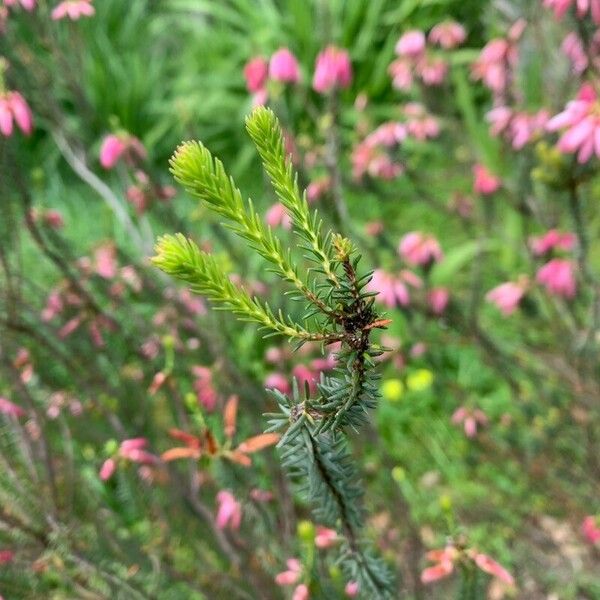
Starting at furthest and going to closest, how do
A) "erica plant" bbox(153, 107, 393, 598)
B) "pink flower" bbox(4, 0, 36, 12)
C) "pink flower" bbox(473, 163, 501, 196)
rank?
"pink flower" bbox(473, 163, 501, 196) < "pink flower" bbox(4, 0, 36, 12) < "erica plant" bbox(153, 107, 393, 598)

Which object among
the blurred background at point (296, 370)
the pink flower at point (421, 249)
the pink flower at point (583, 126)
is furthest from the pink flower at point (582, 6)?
the pink flower at point (421, 249)

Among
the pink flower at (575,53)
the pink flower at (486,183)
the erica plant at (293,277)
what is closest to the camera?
the erica plant at (293,277)

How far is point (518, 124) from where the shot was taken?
1955 mm

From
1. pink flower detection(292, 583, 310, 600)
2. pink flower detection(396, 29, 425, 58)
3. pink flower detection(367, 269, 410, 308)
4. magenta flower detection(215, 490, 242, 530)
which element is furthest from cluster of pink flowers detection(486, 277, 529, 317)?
pink flower detection(292, 583, 310, 600)

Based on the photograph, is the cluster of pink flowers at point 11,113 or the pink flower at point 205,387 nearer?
the cluster of pink flowers at point 11,113

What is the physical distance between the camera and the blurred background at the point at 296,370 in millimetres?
1303

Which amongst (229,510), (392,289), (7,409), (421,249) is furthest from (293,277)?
(421,249)

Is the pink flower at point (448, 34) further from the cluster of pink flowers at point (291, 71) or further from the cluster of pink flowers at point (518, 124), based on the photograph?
the cluster of pink flowers at point (291, 71)

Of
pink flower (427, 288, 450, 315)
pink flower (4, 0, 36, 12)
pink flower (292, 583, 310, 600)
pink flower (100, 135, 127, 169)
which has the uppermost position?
pink flower (4, 0, 36, 12)

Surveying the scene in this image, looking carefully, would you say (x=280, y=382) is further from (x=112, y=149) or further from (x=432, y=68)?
(x=432, y=68)

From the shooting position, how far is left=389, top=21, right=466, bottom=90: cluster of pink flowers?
222 centimetres

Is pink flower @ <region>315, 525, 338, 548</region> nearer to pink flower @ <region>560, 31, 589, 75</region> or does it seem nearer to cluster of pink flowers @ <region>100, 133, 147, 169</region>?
cluster of pink flowers @ <region>100, 133, 147, 169</region>

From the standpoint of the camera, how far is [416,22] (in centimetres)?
383

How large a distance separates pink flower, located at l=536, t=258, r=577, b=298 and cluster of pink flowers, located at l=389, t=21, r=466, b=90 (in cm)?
78
